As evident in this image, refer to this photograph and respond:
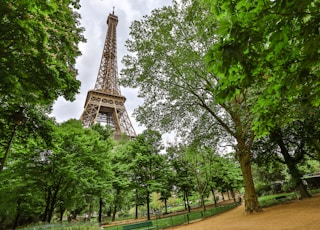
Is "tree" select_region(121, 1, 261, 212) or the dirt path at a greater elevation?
"tree" select_region(121, 1, 261, 212)

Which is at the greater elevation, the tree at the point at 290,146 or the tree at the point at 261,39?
the tree at the point at 290,146

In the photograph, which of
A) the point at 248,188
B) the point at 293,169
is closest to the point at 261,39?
the point at 248,188

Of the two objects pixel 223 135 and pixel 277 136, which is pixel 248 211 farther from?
pixel 277 136

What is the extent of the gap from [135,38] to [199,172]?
55.5 feet

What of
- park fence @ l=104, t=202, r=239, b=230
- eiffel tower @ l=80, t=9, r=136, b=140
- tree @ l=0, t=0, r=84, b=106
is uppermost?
Result: eiffel tower @ l=80, t=9, r=136, b=140

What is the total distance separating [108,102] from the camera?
3741 centimetres

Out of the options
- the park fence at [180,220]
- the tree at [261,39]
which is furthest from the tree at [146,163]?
the tree at [261,39]

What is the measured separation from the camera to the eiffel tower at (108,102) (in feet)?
112

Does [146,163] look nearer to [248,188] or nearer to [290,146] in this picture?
[248,188]

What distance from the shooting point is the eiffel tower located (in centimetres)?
3423

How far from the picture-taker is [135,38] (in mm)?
12164

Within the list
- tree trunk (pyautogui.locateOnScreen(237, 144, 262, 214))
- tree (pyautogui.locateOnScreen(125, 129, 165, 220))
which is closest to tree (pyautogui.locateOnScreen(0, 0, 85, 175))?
tree trunk (pyautogui.locateOnScreen(237, 144, 262, 214))

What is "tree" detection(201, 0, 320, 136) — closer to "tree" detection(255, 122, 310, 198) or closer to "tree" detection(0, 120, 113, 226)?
"tree" detection(0, 120, 113, 226)

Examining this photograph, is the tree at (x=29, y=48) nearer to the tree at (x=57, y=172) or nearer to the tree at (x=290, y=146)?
the tree at (x=57, y=172)
